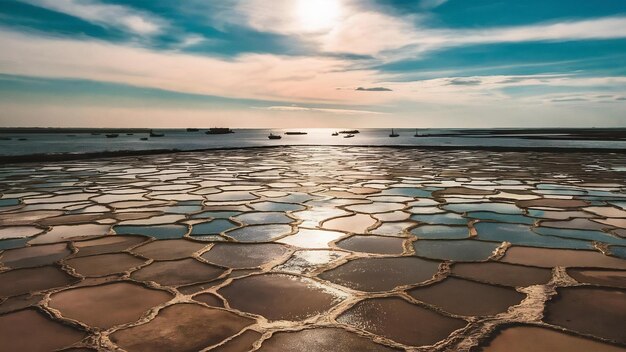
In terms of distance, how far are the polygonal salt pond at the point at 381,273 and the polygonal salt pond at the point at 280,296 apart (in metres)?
0.18

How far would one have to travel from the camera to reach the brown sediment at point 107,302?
1931 millimetres

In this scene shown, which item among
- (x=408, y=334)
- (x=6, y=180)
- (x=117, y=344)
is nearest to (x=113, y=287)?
(x=117, y=344)

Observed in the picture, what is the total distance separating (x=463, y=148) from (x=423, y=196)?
45.8 ft

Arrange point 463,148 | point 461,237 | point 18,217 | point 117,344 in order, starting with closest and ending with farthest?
1. point 117,344
2. point 461,237
3. point 18,217
4. point 463,148

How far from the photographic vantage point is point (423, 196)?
5.44 m

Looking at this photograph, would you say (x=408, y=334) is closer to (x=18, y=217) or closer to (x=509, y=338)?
(x=509, y=338)

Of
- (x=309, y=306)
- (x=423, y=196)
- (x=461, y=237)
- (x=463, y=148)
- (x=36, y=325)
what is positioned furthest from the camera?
(x=463, y=148)

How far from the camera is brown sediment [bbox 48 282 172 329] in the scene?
1.93 m

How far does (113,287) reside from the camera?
232cm

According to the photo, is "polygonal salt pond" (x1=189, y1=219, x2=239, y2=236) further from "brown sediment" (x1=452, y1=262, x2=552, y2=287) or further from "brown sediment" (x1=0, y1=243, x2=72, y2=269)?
"brown sediment" (x1=452, y1=262, x2=552, y2=287)

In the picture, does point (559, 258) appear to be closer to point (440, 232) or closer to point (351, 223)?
point (440, 232)

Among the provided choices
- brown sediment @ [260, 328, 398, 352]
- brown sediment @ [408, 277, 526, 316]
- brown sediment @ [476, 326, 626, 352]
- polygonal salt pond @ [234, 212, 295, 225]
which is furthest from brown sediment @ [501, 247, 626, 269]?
polygonal salt pond @ [234, 212, 295, 225]

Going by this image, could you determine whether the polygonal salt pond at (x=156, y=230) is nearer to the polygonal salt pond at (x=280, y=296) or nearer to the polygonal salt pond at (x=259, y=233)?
the polygonal salt pond at (x=259, y=233)

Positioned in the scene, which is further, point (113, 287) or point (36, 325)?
A: point (113, 287)
